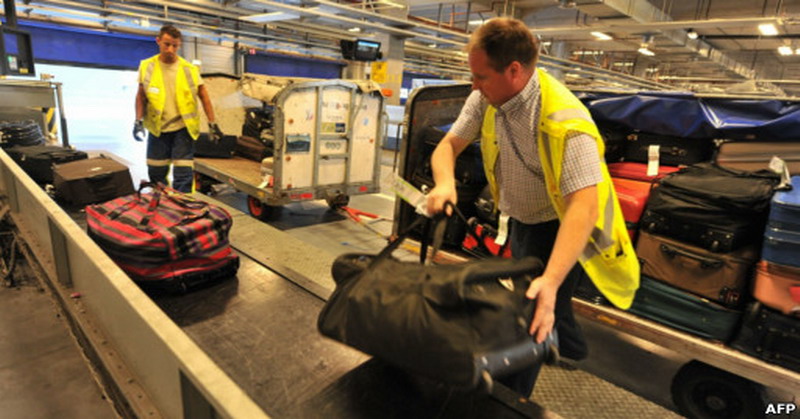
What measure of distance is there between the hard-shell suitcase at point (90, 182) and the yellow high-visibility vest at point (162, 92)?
100 centimetres

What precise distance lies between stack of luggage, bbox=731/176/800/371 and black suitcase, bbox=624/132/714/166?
71 cm

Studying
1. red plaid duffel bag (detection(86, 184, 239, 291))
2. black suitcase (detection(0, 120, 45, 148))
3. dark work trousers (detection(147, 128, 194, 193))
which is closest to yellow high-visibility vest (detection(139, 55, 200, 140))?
dark work trousers (detection(147, 128, 194, 193))

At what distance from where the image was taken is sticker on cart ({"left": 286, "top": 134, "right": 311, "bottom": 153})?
526 centimetres

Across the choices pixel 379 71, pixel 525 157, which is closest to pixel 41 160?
pixel 525 157

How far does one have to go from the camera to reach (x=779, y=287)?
2270 millimetres

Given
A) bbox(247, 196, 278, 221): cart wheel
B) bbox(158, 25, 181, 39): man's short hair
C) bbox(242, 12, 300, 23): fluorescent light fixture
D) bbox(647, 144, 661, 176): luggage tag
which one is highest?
bbox(242, 12, 300, 23): fluorescent light fixture

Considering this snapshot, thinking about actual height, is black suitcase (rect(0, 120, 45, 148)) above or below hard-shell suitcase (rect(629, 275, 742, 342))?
above

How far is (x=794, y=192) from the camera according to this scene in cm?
227

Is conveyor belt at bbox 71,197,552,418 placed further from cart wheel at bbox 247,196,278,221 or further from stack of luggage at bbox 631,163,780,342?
cart wheel at bbox 247,196,278,221

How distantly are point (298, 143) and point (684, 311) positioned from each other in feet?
13.9

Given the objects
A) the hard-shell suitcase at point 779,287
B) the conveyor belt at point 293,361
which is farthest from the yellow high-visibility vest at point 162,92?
the hard-shell suitcase at point 779,287

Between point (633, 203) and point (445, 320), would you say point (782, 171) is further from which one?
point (445, 320)

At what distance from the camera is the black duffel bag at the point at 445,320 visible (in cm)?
111

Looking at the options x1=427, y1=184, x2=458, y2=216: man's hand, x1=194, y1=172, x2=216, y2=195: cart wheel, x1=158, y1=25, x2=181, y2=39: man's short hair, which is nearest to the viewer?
x1=427, y1=184, x2=458, y2=216: man's hand
